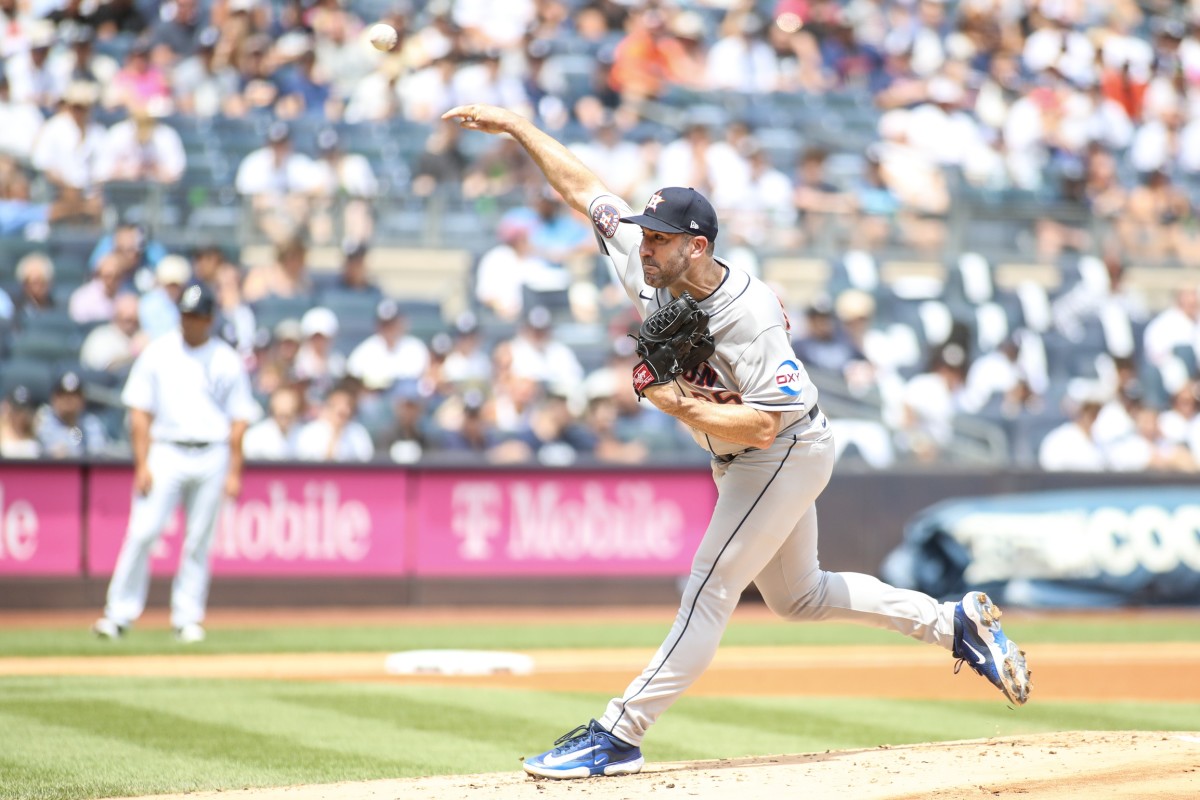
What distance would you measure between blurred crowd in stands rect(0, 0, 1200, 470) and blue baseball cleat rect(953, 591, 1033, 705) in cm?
688

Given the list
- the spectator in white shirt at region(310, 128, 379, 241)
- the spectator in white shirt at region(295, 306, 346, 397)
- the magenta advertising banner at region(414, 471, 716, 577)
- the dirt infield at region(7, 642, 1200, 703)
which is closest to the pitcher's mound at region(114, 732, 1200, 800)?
the dirt infield at region(7, 642, 1200, 703)

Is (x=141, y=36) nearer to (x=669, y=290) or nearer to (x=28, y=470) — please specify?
(x=28, y=470)

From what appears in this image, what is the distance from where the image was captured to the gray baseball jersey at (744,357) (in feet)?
16.8

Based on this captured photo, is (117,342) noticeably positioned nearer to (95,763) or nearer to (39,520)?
(39,520)

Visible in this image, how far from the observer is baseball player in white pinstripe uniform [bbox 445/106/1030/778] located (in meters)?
5.12

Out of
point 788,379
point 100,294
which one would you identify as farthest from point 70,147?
point 788,379

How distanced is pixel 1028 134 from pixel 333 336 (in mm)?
8449

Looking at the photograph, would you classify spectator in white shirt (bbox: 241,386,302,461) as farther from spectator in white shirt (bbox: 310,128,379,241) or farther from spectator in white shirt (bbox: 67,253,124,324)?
spectator in white shirt (bbox: 310,128,379,241)

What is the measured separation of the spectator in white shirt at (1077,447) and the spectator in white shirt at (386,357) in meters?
5.30

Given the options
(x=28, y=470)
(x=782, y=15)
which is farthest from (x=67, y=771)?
(x=782, y=15)

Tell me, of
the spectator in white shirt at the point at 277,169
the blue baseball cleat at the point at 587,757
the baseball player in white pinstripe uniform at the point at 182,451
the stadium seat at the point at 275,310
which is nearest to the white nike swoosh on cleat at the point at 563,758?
the blue baseball cleat at the point at 587,757

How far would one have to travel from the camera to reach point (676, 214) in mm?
5082

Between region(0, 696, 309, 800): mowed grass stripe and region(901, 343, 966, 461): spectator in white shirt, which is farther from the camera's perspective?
region(901, 343, 966, 461): spectator in white shirt

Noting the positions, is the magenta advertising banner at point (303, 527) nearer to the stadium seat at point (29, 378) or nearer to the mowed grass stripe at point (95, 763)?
the stadium seat at point (29, 378)
